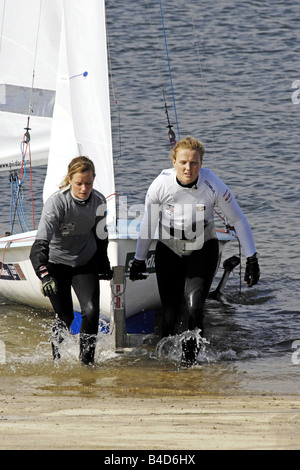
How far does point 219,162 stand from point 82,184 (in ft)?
25.9

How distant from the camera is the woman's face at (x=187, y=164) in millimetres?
5320

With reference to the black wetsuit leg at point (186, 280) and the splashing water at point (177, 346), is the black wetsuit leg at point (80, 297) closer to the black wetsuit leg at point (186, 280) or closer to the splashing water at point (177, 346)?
the black wetsuit leg at point (186, 280)

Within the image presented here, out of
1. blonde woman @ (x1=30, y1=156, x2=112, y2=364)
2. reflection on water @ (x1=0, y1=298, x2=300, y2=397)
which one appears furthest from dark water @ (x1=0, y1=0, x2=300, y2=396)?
blonde woman @ (x1=30, y1=156, x2=112, y2=364)

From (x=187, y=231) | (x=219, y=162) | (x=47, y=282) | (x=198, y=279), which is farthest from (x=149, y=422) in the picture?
(x=219, y=162)

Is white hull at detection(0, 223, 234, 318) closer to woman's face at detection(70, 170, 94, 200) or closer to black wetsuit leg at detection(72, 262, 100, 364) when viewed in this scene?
black wetsuit leg at detection(72, 262, 100, 364)

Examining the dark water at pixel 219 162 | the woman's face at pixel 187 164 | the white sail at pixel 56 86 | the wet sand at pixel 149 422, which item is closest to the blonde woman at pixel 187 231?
the woman's face at pixel 187 164

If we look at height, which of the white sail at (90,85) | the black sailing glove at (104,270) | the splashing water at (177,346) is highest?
the white sail at (90,85)

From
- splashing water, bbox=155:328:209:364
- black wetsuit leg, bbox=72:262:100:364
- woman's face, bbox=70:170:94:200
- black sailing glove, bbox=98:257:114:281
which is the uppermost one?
woman's face, bbox=70:170:94:200

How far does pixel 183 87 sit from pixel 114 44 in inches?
101

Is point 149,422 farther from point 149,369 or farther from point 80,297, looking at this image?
point 149,369

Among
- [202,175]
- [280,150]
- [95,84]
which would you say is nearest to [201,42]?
[280,150]

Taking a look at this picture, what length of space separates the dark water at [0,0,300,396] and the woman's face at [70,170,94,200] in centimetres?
111

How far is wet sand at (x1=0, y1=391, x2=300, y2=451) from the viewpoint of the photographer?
4047 millimetres

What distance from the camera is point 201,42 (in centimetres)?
1777
